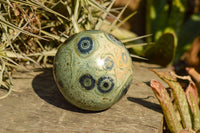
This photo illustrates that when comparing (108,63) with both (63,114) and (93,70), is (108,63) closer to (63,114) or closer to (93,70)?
(93,70)

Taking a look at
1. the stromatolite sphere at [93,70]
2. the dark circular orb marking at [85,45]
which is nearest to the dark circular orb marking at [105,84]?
the stromatolite sphere at [93,70]

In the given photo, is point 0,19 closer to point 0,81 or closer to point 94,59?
point 0,81

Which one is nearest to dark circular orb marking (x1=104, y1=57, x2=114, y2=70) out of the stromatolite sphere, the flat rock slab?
the stromatolite sphere

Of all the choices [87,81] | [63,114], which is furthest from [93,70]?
[63,114]

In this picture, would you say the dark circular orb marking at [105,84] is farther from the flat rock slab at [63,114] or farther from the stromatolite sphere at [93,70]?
the flat rock slab at [63,114]

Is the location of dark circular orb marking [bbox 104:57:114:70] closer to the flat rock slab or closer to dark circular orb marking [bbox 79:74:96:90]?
dark circular orb marking [bbox 79:74:96:90]
